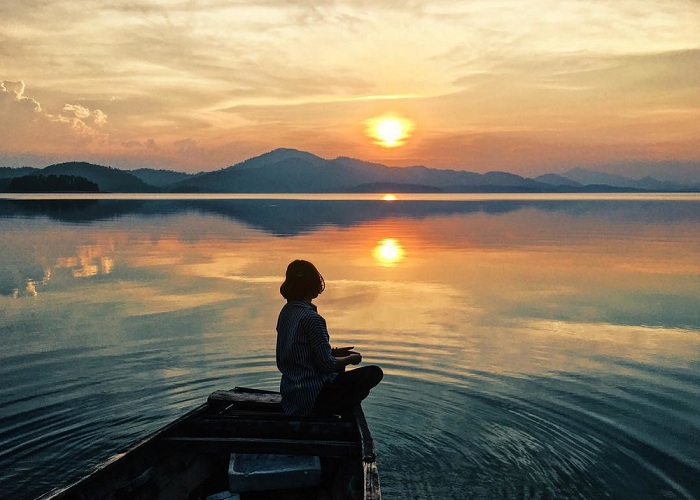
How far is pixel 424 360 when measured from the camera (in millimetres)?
14086

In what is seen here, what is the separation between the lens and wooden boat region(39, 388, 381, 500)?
22.5 ft

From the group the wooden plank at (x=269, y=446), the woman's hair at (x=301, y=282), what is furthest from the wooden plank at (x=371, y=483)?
the woman's hair at (x=301, y=282)

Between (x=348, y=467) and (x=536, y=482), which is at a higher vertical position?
(x=348, y=467)

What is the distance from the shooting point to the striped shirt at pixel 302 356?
7.91 meters

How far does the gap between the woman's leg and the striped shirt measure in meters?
0.20

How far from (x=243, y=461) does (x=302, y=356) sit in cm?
146

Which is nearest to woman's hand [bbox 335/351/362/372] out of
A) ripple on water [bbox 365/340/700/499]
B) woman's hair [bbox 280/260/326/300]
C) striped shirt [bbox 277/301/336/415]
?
striped shirt [bbox 277/301/336/415]

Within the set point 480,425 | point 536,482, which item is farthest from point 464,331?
point 536,482

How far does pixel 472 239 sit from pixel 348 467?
36640 millimetres

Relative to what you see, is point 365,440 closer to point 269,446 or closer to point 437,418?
point 269,446

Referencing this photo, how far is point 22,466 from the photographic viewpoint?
347 inches

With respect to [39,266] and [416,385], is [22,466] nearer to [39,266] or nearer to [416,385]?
[416,385]

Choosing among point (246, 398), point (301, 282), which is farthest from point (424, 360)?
point (301, 282)

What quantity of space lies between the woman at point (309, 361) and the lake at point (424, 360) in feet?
4.06
